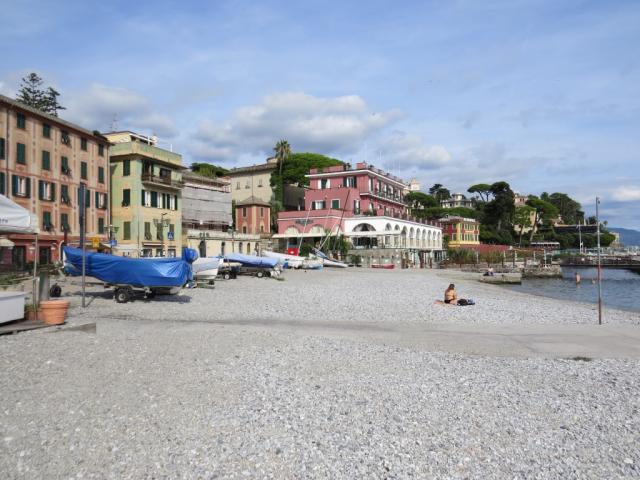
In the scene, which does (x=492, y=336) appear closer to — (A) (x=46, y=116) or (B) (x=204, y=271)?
(B) (x=204, y=271)

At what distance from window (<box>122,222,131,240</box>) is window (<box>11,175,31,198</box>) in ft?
32.3

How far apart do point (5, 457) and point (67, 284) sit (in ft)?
73.5

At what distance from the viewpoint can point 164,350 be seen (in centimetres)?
1097

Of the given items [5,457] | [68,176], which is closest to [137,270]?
[5,457]

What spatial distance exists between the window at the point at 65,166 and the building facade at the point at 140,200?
610 cm

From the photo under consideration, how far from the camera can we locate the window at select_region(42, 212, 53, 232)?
37.0m

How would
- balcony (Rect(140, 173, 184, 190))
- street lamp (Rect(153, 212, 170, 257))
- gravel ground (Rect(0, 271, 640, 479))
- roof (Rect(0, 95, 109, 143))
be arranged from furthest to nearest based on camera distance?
street lamp (Rect(153, 212, 170, 257))
balcony (Rect(140, 173, 184, 190))
roof (Rect(0, 95, 109, 143))
gravel ground (Rect(0, 271, 640, 479))

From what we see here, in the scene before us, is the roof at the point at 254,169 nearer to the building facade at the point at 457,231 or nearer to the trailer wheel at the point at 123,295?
the building facade at the point at 457,231

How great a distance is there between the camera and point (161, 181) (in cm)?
4722

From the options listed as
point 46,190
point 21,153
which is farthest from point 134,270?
point 46,190

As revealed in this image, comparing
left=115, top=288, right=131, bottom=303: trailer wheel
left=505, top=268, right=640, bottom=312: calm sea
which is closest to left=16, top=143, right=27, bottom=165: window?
left=115, top=288, right=131, bottom=303: trailer wheel

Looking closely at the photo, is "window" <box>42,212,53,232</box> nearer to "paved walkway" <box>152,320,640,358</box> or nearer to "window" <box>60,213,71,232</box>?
"window" <box>60,213,71,232</box>

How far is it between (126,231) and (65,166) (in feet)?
25.8

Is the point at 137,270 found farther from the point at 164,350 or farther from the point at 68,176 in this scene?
the point at 68,176
